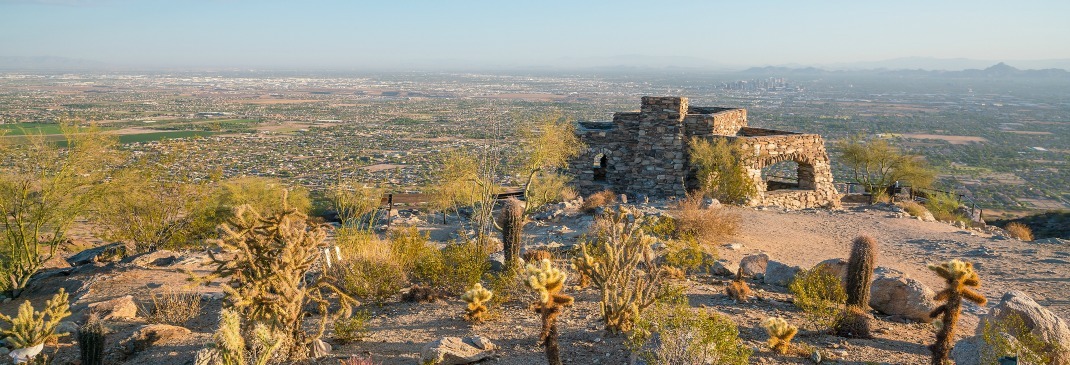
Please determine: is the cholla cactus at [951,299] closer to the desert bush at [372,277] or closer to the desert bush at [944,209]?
the desert bush at [372,277]

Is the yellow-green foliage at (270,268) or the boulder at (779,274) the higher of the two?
the yellow-green foliage at (270,268)

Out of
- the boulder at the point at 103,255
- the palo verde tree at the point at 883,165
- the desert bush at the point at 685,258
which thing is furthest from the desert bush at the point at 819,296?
the palo verde tree at the point at 883,165

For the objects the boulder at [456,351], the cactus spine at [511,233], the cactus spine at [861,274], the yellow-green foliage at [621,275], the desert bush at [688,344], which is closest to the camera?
the desert bush at [688,344]

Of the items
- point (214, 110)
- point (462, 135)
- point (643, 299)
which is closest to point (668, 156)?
point (643, 299)

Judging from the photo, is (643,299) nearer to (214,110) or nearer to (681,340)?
(681,340)

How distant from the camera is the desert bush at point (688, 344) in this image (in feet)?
19.2

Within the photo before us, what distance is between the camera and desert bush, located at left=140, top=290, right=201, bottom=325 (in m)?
8.22

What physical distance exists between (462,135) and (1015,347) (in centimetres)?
5123

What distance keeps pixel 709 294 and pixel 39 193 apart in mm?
11512

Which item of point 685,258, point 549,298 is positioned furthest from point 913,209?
point 549,298

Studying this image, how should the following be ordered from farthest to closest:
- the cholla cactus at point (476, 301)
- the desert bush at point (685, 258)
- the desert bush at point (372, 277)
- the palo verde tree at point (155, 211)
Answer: the palo verde tree at point (155, 211) → the desert bush at point (685, 258) → the desert bush at point (372, 277) → the cholla cactus at point (476, 301)

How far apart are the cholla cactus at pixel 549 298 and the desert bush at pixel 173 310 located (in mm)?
4808

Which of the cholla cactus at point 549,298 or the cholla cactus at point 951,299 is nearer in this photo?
the cholla cactus at point 549,298

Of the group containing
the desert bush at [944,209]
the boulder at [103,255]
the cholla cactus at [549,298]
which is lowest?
the desert bush at [944,209]
